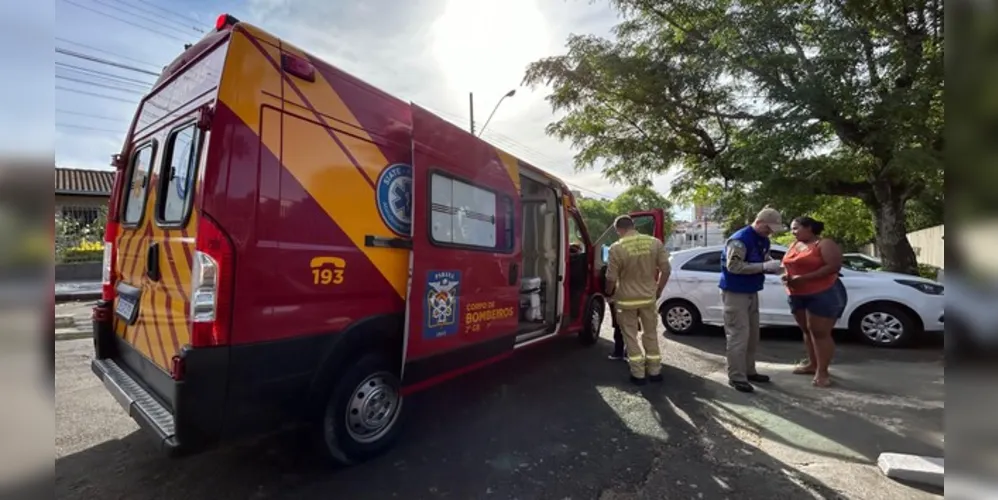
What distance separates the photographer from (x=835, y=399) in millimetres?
4125

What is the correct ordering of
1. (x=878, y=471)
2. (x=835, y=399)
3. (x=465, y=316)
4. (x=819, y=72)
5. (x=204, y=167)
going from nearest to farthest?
(x=204, y=167), (x=878, y=471), (x=465, y=316), (x=835, y=399), (x=819, y=72)

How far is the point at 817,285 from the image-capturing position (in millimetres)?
4426

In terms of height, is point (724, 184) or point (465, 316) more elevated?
point (724, 184)

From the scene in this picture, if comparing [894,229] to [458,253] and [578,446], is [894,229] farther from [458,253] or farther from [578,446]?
[458,253]

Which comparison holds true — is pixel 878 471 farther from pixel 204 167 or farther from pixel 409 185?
pixel 204 167

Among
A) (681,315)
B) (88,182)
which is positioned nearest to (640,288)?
(681,315)

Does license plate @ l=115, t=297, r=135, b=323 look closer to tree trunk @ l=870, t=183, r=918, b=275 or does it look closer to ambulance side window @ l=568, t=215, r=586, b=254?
ambulance side window @ l=568, t=215, r=586, b=254

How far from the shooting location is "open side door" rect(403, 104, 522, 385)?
3135mm

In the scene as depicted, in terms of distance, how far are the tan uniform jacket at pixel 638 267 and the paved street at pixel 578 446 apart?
920mm

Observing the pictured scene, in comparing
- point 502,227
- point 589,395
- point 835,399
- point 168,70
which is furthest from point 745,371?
Result: point 168,70

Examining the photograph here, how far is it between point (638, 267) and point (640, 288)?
22cm

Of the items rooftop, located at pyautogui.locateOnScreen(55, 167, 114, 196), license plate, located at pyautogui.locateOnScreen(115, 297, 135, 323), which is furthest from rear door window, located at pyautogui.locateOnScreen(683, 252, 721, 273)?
rooftop, located at pyautogui.locateOnScreen(55, 167, 114, 196)

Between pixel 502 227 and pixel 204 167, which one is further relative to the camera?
pixel 502 227

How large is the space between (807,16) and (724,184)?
3478 mm
